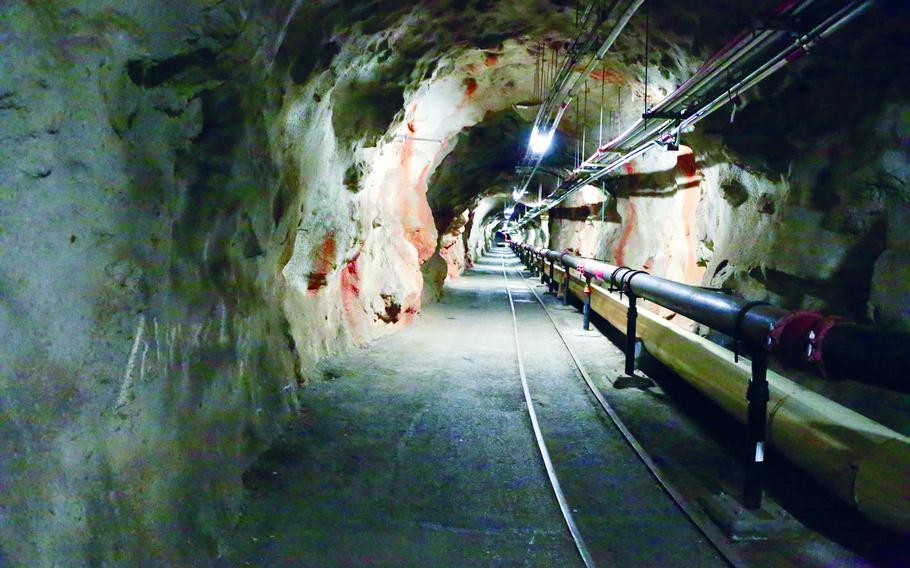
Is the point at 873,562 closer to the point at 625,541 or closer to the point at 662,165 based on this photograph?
the point at 625,541

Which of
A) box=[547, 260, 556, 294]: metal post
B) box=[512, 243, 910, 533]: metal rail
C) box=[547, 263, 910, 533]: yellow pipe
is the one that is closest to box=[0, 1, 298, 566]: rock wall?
box=[512, 243, 910, 533]: metal rail

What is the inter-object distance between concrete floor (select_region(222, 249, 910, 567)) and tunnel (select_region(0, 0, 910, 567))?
0.11 feet

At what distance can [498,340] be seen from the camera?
1241 centimetres

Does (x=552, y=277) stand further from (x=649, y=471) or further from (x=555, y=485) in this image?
(x=555, y=485)

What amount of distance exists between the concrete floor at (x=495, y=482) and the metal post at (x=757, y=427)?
1.26 ft

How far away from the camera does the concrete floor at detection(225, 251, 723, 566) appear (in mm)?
4012

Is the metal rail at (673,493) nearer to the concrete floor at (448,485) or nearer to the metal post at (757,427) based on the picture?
the concrete floor at (448,485)

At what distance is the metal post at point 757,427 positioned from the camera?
4.34m

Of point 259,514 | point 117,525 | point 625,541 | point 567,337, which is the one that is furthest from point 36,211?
point 567,337

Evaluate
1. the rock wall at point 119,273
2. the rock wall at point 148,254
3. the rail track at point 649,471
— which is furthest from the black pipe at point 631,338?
the rock wall at point 119,273

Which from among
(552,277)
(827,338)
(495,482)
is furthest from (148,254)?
(552,277)

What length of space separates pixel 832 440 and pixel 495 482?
2.64 meters

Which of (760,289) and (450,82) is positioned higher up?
(450,82)

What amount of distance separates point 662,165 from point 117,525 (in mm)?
14838
